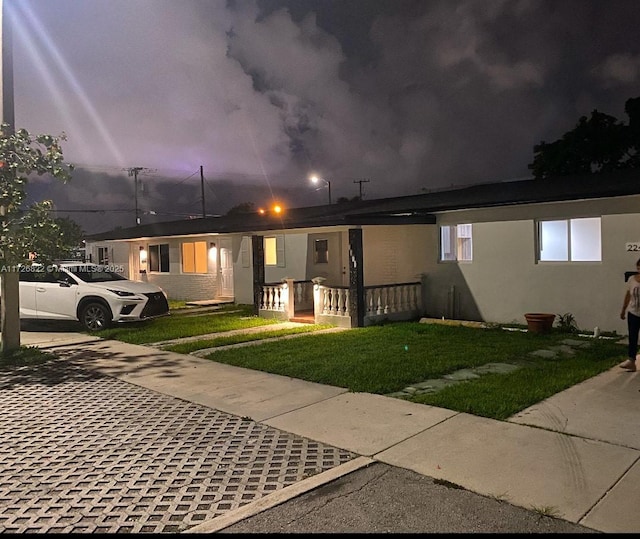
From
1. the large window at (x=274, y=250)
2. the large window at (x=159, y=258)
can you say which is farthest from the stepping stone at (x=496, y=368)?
the large window at (x=159, y=258)

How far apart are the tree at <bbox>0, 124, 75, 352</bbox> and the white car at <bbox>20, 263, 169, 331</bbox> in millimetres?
2767

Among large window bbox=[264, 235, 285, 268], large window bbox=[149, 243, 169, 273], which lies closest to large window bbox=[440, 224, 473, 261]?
large window bbox=[264, 235, 285, 268]

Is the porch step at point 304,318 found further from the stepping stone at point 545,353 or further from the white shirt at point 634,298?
the white shirt at point 634,298

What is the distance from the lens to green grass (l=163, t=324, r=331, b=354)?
393 inches

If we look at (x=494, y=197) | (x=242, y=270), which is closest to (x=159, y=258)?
(x=242, y=270)

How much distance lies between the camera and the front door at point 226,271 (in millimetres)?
18781

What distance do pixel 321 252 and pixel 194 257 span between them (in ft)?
20.0

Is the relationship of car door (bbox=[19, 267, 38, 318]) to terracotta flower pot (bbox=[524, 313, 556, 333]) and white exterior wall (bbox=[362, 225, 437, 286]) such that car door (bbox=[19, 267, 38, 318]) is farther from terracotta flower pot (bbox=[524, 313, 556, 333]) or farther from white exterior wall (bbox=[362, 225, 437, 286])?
terracotta flower pot (bbox=[524, 313, 556, 333])

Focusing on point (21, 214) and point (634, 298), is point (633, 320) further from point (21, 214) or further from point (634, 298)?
point (21, 214)

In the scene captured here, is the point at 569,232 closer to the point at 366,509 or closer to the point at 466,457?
the point at 466,457

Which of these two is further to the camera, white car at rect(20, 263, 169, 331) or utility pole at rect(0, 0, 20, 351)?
white car at rect(20, 263, 169, 331)

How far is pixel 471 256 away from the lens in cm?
1241

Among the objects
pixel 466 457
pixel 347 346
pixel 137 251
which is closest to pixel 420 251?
pixel 347 346

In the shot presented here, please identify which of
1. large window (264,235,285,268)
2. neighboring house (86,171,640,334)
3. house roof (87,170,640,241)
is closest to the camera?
Result: neighboring house (86,171,640,334)
